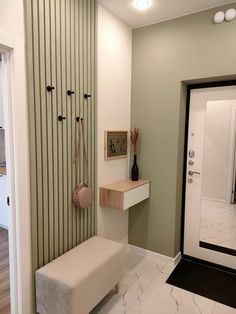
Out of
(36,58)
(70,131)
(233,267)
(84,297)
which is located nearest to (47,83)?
(36,58)

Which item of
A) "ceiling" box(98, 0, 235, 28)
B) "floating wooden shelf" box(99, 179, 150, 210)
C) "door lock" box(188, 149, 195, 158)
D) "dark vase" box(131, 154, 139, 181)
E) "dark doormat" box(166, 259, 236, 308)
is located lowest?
"dark doormat" box(166, 259, 236, 308)

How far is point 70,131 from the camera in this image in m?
1.96

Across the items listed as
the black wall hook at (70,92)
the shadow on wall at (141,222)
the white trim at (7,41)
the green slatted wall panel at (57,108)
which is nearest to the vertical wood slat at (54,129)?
the green slatted wall panel at (57,108)

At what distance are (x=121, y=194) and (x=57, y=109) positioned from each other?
1023 mm

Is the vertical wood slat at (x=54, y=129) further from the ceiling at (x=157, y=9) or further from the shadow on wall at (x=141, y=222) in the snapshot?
the shadow on wall at (x=141, y=222)

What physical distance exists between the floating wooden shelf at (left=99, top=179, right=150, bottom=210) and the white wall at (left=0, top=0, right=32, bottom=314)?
2.87ft

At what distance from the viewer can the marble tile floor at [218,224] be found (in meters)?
2.58

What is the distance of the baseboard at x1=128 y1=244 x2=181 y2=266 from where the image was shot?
8.66 feet

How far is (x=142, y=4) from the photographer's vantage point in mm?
2133

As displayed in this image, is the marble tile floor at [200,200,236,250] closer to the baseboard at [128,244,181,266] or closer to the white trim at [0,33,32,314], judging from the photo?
the baseboard at [128,244,181,266]

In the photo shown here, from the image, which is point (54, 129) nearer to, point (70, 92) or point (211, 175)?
point (70, 92)

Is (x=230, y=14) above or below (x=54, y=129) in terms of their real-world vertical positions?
above

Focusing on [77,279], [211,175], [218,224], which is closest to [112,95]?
[211,175]

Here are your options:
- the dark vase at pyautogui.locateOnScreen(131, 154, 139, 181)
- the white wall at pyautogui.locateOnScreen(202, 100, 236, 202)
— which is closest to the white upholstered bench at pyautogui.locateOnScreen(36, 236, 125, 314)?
the dark vase at pyautogui.locateOnScreen(131, 154, 139, 181)
